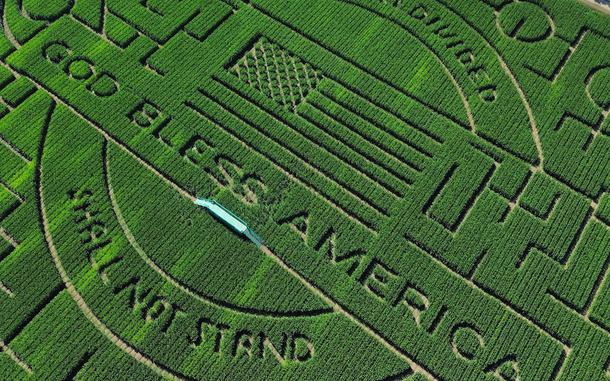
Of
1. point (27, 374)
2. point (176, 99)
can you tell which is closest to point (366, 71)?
point (176, 99)

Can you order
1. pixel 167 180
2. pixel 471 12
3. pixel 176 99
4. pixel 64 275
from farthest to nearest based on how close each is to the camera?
1. pixel 471 12
2. pixel 176 99
3. pixel 167 180
4. pixel 64 275

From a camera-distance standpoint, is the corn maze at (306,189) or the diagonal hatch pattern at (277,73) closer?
the corn maze at (306,189)

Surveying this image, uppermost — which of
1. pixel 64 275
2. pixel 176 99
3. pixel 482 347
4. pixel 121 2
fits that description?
pixel 121 2

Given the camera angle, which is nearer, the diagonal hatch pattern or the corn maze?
the corn maze

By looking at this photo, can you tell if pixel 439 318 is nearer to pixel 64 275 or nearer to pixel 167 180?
pixel 167 180

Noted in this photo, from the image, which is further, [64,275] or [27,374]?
[64,275]

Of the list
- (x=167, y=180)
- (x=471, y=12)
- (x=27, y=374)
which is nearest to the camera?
(x=27, y=374)

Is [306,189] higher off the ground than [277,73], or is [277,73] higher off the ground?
[277,73]

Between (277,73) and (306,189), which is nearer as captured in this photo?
(306,189)
